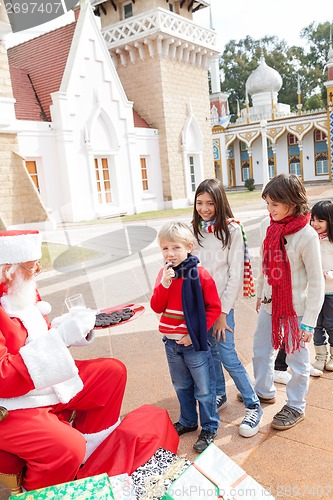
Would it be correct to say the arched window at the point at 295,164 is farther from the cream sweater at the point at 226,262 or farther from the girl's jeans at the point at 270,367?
the cream sweater at the point at 226,262

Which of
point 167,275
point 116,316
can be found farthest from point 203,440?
point 167,275

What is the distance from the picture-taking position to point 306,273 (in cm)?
247

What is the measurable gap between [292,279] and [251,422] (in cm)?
87

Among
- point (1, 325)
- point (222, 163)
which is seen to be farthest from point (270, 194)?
point (222, 163)

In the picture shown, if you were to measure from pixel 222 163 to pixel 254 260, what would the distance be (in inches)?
1052

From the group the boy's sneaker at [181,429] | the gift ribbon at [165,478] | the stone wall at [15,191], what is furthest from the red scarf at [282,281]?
the stone wall at [15,191]

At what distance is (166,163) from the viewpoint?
18.8 metres

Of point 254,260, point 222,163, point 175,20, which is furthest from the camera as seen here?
point 222,163

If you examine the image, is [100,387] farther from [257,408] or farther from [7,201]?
[7,201]

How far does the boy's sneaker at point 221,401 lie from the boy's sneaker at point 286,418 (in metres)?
0.38

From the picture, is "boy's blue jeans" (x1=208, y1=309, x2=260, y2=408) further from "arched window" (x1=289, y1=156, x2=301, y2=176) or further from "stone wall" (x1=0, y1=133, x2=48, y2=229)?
"arched window" (x1=289, y1=156, x2=301, y2=176)

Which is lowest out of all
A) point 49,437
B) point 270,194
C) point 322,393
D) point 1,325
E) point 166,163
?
point 322,393

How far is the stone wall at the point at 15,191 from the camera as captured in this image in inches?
471

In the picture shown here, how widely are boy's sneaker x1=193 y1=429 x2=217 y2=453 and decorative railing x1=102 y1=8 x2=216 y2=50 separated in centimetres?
1791
